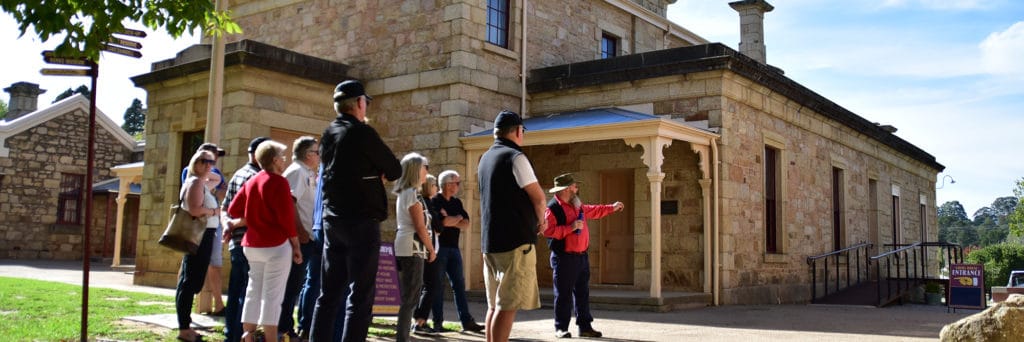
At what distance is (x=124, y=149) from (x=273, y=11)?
13754mm

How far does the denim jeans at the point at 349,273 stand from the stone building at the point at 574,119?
21.5ft

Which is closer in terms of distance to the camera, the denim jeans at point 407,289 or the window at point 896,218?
the denim jeans at point 407,289

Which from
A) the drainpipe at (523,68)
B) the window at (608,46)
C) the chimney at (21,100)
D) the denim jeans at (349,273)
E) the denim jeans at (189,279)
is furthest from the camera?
the chimney at (21,100)

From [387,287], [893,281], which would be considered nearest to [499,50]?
[387,287]

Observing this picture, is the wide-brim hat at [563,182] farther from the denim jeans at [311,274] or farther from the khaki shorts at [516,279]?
the khaki shorts at [516,279]

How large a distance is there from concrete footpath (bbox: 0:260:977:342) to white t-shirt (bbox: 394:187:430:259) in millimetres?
1234

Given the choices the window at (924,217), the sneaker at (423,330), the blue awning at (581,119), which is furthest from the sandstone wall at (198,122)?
the window at (924,217)

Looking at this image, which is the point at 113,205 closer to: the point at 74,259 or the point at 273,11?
the point at 74,259

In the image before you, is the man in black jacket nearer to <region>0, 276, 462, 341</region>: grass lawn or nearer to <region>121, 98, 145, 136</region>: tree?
<region>0, 276, 462, 341</region>: grass lawn

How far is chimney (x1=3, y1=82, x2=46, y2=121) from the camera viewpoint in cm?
2627

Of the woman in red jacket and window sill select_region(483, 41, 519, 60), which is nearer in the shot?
the woman in red jacket

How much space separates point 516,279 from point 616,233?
29.5 feet

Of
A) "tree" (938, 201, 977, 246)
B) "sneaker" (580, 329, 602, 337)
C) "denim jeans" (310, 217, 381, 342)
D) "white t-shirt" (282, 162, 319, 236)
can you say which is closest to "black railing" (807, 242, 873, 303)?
"sneaker" (580, 329, 602, 337)

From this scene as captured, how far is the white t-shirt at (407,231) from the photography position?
239 inches
